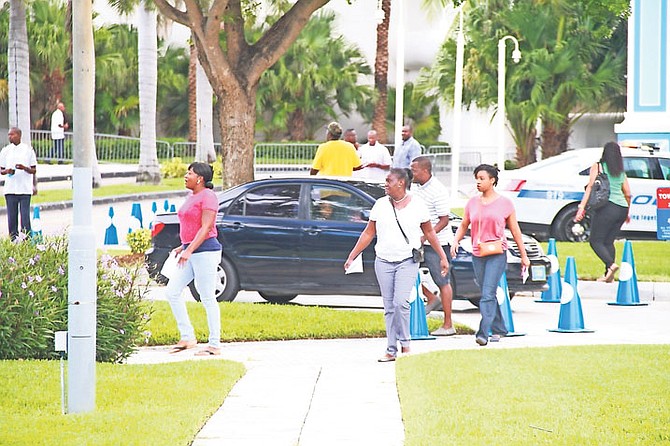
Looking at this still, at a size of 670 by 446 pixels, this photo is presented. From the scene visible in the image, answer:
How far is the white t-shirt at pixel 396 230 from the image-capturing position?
1120 centimetres

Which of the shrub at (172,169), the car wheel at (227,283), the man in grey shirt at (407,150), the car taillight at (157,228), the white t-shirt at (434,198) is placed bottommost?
the car wheel at (227,283)

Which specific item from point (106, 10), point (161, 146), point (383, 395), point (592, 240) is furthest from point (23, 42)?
point (383, 395)

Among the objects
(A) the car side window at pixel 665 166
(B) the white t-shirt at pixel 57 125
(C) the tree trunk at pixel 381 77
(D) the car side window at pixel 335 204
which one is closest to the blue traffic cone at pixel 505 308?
(D) the car side window at pixel 335 204

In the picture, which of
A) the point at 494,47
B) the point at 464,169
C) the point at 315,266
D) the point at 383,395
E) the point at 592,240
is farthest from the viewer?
the point at 464,169

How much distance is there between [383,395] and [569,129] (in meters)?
36.1

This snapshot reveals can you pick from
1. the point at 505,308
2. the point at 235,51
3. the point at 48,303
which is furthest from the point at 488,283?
the point at 235,51

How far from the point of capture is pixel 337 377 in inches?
400

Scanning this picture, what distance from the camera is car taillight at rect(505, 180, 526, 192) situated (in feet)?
68.4

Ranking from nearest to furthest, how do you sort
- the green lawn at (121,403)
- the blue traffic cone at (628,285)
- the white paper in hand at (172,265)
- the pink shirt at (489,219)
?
the green lawn at (121,403) → the white paper in hand at (172,265) → the pink shirt at (489,219) → the blue traffic cone at (628,285)

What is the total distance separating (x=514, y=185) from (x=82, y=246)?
43.5ft

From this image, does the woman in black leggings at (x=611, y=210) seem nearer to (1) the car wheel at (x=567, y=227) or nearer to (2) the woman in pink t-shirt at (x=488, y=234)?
(1) the car wheel at (x=567, y=227)

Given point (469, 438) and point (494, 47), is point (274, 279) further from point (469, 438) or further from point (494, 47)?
point (494, 47)

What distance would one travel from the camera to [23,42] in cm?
3250

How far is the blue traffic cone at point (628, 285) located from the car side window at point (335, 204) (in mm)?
3184
